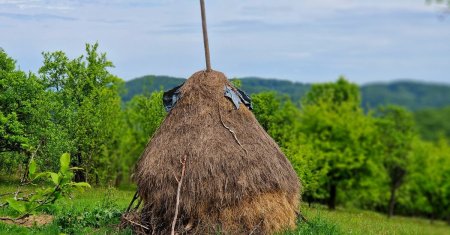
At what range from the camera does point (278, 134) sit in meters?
28.1

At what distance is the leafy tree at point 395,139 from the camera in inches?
1640

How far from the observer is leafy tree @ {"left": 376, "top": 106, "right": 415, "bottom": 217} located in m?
41.7

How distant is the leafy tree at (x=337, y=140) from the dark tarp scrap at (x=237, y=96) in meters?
19.8

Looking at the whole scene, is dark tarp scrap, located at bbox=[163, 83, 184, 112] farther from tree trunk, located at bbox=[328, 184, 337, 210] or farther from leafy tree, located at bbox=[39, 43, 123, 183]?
tree trunk, located at bbox=[328, 184, 337, 210]

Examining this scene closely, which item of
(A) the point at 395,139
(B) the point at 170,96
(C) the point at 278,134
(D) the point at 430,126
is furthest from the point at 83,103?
(D) the point at 430,126

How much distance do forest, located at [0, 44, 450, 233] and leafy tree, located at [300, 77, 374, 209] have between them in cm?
7

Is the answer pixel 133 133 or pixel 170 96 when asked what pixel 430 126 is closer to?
pixel 133 133

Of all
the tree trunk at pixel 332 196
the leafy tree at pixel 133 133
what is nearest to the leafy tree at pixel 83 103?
the leafy tree at pixel 133 133

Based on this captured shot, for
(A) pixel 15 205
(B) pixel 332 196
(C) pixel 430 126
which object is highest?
(A) pixel 15 205

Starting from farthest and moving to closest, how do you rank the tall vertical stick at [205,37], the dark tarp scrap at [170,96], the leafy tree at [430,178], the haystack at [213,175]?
the leafy tree at [430,178]
the dark tarp scrap at [170,96]
the tall vertical stick at [205,37]
the haystack at [213,175]

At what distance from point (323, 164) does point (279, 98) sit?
6.04m

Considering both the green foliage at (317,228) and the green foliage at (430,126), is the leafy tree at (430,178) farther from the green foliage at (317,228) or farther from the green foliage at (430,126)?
the green foliage at (317,228)

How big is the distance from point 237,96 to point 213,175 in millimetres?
2623

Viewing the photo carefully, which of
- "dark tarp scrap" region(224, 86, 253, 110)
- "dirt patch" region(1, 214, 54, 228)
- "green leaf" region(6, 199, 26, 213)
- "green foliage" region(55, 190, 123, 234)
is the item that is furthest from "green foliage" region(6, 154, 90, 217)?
"dark tarp scrap" region(224, 86, 253, 110)
